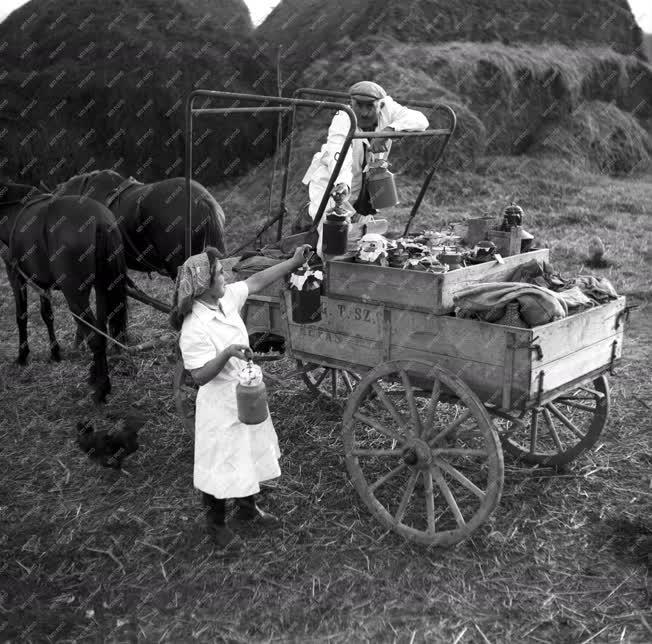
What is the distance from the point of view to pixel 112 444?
176 inches

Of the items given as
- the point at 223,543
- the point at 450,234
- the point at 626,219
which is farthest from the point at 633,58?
the point at 223,543

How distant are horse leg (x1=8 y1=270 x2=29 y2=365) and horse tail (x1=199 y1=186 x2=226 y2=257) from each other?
73.7 inches

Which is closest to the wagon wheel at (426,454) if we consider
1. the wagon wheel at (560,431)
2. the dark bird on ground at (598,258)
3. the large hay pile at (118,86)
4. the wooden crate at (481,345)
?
the wooden crate at (481,345)

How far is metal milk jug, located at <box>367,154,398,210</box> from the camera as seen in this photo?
167 inches

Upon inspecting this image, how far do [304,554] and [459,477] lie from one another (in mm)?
914

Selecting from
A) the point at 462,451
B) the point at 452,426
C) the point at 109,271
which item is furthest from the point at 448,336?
the point at 109,271

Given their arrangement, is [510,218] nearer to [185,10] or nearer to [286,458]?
[286,458]

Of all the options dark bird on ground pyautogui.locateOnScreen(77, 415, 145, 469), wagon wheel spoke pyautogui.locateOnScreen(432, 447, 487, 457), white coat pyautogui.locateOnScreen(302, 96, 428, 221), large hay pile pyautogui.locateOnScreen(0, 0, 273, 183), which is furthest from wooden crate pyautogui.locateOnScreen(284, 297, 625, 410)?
large hay pile pyautogui.locateOnScreen(0, 0, 273, 183)

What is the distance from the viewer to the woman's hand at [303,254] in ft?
12.1

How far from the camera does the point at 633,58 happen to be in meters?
16.2

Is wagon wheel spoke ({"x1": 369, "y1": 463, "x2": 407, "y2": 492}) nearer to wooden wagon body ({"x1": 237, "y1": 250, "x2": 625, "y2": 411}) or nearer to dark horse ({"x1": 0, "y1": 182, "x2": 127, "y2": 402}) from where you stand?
wooden wagon body ({"x1": 237, "y1": 250, "x2": 625, "y2": 411})

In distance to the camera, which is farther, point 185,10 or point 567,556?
point 185,10

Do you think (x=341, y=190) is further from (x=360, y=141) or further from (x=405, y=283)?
(x=405, y=283)

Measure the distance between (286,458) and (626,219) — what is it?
8.21 m
